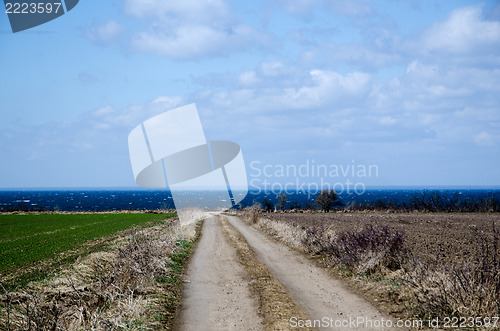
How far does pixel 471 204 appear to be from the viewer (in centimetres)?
6225

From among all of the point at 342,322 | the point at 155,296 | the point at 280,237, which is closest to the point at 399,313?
the point at 342,322

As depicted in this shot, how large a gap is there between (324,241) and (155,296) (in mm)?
9171

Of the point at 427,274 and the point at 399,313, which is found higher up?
the point at 427,274

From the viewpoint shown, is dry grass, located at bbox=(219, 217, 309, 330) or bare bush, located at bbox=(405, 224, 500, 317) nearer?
bare bush, located at bbox=(405, 224, 500, 317)

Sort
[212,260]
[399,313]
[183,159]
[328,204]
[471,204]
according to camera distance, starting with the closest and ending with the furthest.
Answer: [399,313], [212,260], [183,159], [471,204], [328,204]

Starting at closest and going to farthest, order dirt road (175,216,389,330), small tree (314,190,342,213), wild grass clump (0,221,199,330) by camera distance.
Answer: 1. wild grass clump (0,221,199,330)
2. dirt road (175,216,389,330)
3. small tree (314,190,342,213)

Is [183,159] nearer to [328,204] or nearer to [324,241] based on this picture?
[324,241]

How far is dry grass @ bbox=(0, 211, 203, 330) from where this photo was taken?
6797 millimetres

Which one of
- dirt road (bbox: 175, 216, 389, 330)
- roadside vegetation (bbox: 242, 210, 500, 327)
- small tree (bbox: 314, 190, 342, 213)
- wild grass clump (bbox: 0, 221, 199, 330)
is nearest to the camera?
wild grass clump (bbox: 0, 221, 199, 330)

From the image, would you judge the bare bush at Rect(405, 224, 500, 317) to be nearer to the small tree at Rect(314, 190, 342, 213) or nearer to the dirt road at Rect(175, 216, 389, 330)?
the dirt road at Rect(175, 216, 389, 330)

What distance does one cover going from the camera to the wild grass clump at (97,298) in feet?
22.3

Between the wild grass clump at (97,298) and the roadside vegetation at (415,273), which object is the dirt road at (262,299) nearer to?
the roadside vegetation at (415,273)

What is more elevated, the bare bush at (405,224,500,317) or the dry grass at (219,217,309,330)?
the bare bush at (405,224,500,317)

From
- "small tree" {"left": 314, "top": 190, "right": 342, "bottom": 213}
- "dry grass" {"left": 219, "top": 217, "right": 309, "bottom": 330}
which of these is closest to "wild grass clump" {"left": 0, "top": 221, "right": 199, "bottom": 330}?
"dry grass" {"left": 219, "top": 217, "right": 309, "bottom": 330}
